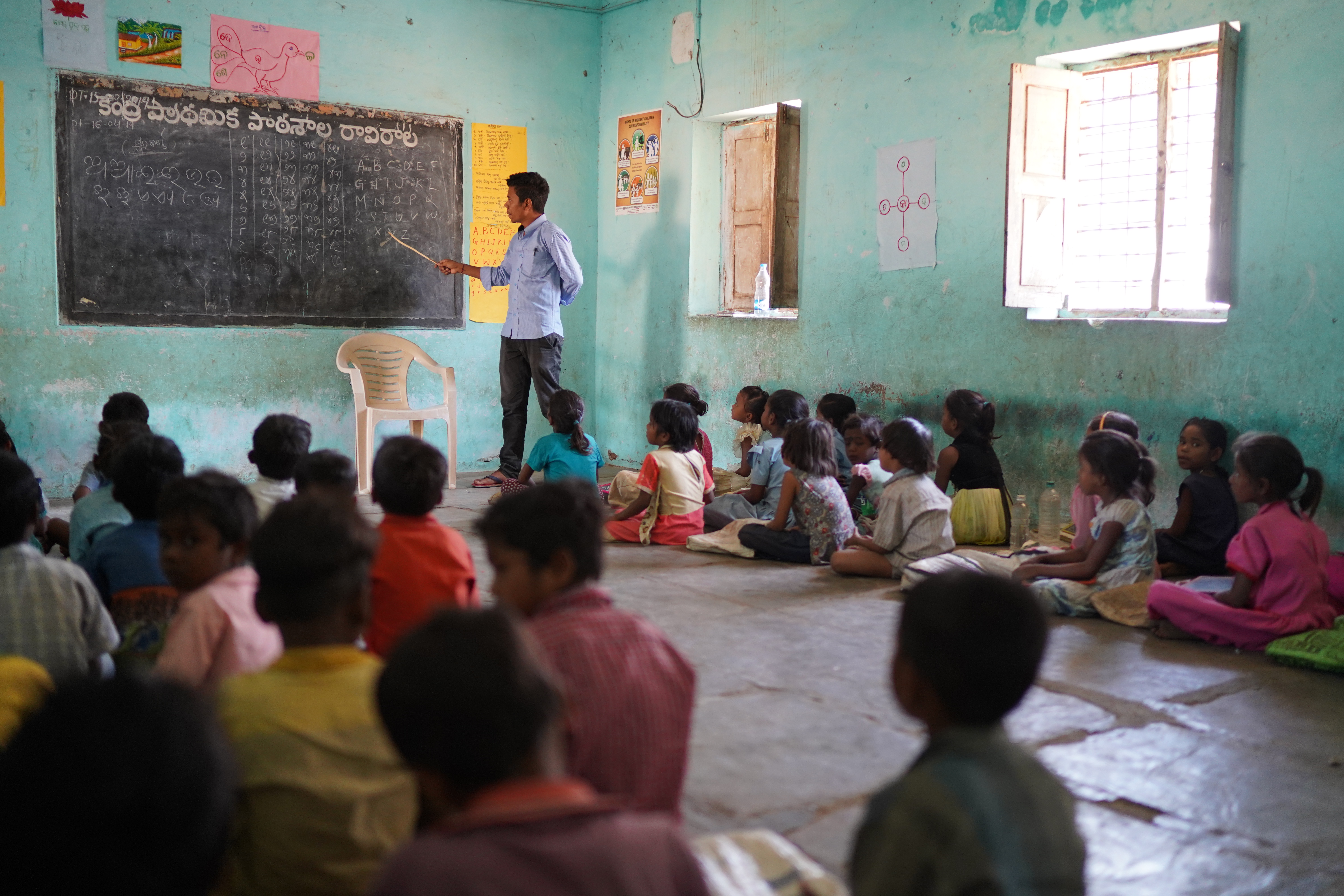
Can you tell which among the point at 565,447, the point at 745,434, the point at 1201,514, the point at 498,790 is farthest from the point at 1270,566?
the point at 498,790

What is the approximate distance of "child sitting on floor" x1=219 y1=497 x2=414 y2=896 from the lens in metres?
1.37

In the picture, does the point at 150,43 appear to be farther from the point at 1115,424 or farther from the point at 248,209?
the point at 1115,424

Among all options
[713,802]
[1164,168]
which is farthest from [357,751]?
[1164,168]

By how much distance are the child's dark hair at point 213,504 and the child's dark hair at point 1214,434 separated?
365 cm

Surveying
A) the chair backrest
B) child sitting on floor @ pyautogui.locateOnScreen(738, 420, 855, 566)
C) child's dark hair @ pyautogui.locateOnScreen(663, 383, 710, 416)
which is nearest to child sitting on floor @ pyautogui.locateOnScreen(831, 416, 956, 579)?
child sitting on floor @ pyautogui.locateOnScreen(738, 420, 855, 566)

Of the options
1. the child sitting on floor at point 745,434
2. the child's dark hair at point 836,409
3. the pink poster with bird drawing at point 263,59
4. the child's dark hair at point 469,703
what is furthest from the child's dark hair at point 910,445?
the pink poster with bird drawing at point 263,59

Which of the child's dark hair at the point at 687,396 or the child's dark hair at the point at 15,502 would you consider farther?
the child's dark hair at the point at 687,396

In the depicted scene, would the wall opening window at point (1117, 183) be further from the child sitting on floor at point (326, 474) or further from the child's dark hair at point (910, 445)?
→ the child sitting on floor at point (326, 474)

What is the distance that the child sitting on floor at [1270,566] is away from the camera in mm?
3461

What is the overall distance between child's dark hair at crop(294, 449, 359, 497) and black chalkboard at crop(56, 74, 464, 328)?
4.04 m

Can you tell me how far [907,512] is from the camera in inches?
175

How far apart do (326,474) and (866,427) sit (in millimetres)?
3041

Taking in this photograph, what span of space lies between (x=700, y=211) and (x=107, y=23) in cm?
343

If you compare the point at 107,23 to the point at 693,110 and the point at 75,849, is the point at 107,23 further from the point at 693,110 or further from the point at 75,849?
the point at 75,849
